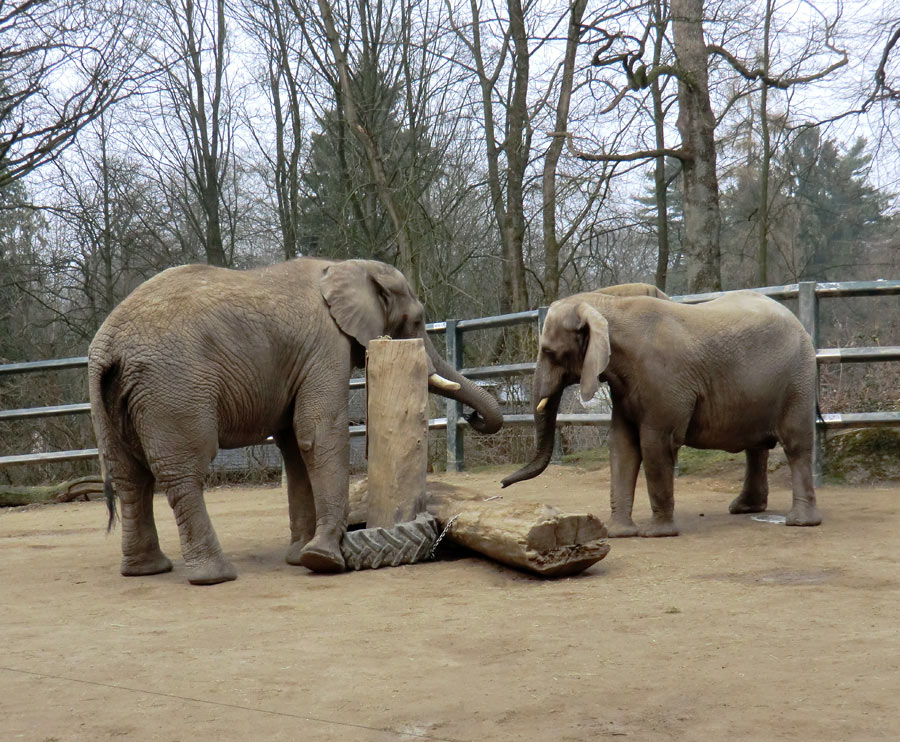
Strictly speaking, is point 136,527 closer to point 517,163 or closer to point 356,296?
point 356,296

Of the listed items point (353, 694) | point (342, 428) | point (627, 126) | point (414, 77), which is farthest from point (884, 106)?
point (353, 694)

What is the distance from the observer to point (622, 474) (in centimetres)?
671

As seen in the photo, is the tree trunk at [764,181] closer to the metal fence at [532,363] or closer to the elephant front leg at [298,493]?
the metal fence at [532,363]

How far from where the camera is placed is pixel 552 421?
698cm

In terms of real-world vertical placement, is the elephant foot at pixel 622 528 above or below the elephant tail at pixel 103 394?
below

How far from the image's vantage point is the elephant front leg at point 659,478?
21.3ft

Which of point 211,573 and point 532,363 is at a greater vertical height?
point 532,363

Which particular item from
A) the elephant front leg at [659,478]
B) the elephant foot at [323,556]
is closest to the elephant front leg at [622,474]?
the elephant front leg at [659,478]

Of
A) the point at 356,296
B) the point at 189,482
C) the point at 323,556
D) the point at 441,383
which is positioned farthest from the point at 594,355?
the point at 189,482

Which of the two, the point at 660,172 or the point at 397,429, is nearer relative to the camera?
the point at 397,429

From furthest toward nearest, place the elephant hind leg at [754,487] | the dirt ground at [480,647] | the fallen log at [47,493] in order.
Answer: the fallen log at [47,493], the elephant hind leg at [754,487], the dirt ground at [480,647]

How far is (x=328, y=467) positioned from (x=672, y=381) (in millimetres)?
2247

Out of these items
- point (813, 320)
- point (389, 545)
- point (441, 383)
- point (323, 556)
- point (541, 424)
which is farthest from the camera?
point (813, 320)

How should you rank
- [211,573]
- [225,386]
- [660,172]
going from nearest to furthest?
[211,573]
[225,386]
[660,172]
